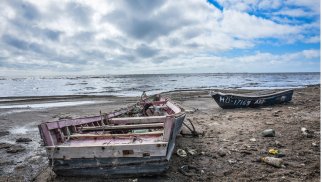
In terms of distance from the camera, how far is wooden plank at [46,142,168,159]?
181 inches

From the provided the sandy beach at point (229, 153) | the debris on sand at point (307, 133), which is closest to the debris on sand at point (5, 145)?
the sandy beach at point (229, 153)

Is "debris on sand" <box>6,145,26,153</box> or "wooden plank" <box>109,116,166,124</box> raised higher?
"wooden plank" <box>109,116,166,124</box>

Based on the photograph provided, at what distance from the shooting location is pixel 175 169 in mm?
5332

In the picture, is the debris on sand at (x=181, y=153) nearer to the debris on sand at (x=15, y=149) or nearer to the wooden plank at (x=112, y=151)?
the wooden plank at (x=112, y=151)

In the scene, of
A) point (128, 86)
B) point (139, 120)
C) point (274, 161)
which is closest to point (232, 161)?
point (274, 161)

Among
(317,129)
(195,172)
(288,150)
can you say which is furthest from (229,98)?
(195,172)

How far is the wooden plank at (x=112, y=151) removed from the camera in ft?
15.0

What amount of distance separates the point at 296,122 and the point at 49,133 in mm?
8484

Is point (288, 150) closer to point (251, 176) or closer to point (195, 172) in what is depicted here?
point (251, 176)

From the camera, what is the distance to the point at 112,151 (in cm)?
462

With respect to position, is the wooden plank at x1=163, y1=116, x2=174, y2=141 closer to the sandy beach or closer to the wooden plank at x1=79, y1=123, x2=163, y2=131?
the sandy beach

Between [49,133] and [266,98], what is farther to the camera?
[266,98]

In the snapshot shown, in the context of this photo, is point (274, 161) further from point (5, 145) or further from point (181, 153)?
point (5, 145)

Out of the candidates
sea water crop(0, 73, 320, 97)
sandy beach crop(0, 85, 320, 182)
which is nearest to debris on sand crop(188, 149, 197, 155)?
sandy beach crop(0, 85, 320, 182)
